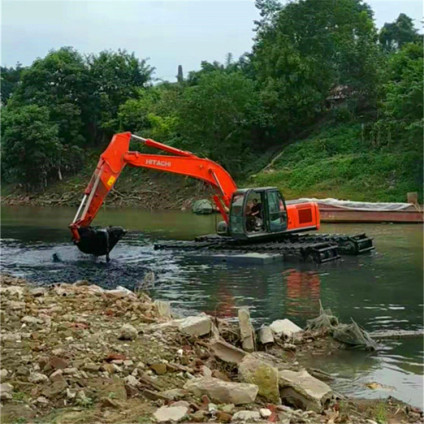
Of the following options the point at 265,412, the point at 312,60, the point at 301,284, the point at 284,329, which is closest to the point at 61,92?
the point at 312,60

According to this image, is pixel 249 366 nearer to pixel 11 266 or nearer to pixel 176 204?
pixel 11 266

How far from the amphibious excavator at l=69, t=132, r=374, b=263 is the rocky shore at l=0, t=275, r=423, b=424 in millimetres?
9477

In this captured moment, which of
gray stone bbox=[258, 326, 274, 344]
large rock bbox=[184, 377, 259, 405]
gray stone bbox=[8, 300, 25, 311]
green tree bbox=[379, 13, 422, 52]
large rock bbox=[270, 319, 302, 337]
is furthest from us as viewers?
green tree bbox=[379, 13, 422, 52]

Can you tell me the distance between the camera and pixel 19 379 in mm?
6129

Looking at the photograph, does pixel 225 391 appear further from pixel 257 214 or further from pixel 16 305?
pixel 257 214

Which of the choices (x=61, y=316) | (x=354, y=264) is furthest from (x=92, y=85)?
(x=61, y=316)

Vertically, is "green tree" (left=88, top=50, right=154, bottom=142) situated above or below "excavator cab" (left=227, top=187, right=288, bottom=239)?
above

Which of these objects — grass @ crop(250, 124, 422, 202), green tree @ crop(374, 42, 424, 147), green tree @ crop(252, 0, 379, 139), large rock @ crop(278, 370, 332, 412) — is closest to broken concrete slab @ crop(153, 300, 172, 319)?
large rock @ crop(278, 370, 332, 412)

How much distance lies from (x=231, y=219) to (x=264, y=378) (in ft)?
41.1

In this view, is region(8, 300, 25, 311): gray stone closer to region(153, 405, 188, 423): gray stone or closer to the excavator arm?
region(153, 405, 188, 423): gray stone

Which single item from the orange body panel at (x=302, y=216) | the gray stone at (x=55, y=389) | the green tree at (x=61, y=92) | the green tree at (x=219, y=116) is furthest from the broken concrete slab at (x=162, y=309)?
the green tree at (x=61, y=92)

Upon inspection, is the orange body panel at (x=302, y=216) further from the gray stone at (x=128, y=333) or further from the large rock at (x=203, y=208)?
the large rock at (x=203, y=208)

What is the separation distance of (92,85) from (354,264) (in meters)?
43.3

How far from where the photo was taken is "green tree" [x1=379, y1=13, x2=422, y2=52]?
186ft
